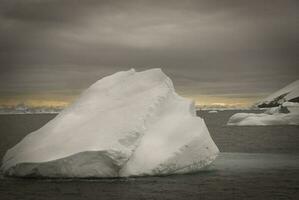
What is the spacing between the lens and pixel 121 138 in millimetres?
18375

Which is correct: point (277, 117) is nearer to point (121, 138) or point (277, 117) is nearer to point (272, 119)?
point (272, 119)

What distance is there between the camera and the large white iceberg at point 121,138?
59.1ft

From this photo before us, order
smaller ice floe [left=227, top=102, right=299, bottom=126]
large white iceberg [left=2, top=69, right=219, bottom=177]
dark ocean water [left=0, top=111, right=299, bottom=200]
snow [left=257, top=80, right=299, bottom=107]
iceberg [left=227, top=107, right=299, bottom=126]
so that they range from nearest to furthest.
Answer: dark ocean water [left=0, top=111, right=299, bottom=200] → large white iceberg [left=2, top=69, right=219, bottom=177] → smaller ice floe [left=227, top=102, right=299, bottom=126] → iceberg [left=227, top=107, right=299, bottom=126] → snow [left=257, top=80, right=299, bottom=107]

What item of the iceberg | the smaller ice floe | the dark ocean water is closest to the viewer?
the dark ocean water

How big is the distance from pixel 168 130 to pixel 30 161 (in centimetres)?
589

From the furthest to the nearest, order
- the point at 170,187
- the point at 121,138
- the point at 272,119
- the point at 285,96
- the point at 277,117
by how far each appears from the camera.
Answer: the point at 285,96, the point at 277,117, the point at 272,119, the point at 121,138, the point at 170,187

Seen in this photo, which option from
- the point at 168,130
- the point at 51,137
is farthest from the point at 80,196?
the point at 168,130

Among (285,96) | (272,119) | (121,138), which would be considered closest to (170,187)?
(121,138)

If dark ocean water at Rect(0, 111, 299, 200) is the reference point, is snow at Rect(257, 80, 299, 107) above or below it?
above

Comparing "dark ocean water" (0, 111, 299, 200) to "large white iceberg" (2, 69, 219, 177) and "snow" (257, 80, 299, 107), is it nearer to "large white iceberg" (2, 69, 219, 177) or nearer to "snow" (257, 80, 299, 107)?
"large white iceberg" (2, 69, 219, 177)

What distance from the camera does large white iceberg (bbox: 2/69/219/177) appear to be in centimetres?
1800

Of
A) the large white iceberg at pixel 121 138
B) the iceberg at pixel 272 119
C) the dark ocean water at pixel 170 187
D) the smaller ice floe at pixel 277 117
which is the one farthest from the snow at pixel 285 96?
the dark ocean water at pixel 170 187

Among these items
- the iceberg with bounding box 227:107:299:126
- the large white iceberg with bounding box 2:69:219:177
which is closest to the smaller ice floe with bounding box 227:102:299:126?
the iceberg with bounding box 227:107:299:126

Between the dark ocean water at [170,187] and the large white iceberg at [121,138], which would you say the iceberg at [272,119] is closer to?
the large white iceberg at [121,138]
